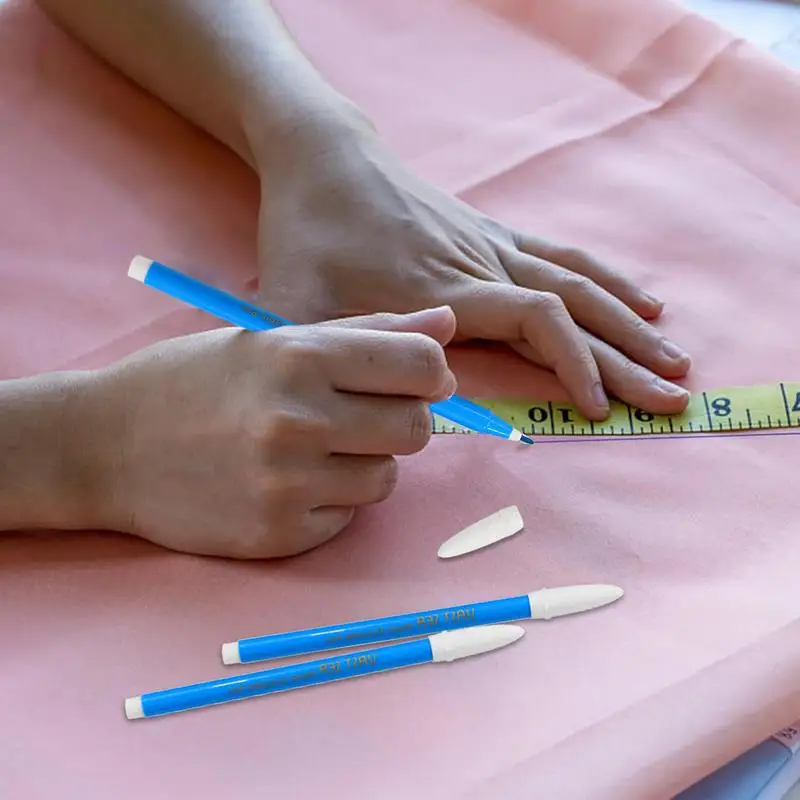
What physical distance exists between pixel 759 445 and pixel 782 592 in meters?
0.14

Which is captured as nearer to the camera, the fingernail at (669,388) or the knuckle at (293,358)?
the knuckle at (293,358)

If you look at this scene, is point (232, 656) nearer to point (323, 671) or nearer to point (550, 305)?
point (323, 671)

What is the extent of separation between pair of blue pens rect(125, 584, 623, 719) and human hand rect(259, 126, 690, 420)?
0.20 meters

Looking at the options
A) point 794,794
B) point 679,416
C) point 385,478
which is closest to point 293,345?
point 385,478

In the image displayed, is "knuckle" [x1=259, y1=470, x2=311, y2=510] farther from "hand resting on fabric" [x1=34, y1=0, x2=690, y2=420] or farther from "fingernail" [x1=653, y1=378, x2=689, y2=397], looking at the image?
"fingernail" [x1=653, y1=378, x2=689, y2=397]

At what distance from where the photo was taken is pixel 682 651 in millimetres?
580

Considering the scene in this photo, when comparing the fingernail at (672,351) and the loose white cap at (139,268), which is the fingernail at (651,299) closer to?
the fingernail at (672,351)

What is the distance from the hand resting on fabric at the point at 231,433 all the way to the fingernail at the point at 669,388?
0.21m

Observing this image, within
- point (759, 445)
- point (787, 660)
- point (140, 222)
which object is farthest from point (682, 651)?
point (140, 222)

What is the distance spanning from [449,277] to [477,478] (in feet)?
0.62

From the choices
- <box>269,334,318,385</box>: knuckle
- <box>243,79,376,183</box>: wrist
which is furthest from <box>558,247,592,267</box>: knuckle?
<box>269,334,318,385</box>: knuckle

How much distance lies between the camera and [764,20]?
1.21m

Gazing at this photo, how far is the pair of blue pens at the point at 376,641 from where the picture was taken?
569 millimetres

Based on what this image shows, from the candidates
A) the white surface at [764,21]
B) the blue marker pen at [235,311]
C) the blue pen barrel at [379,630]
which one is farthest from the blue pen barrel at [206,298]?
the white surface at [764,21]
